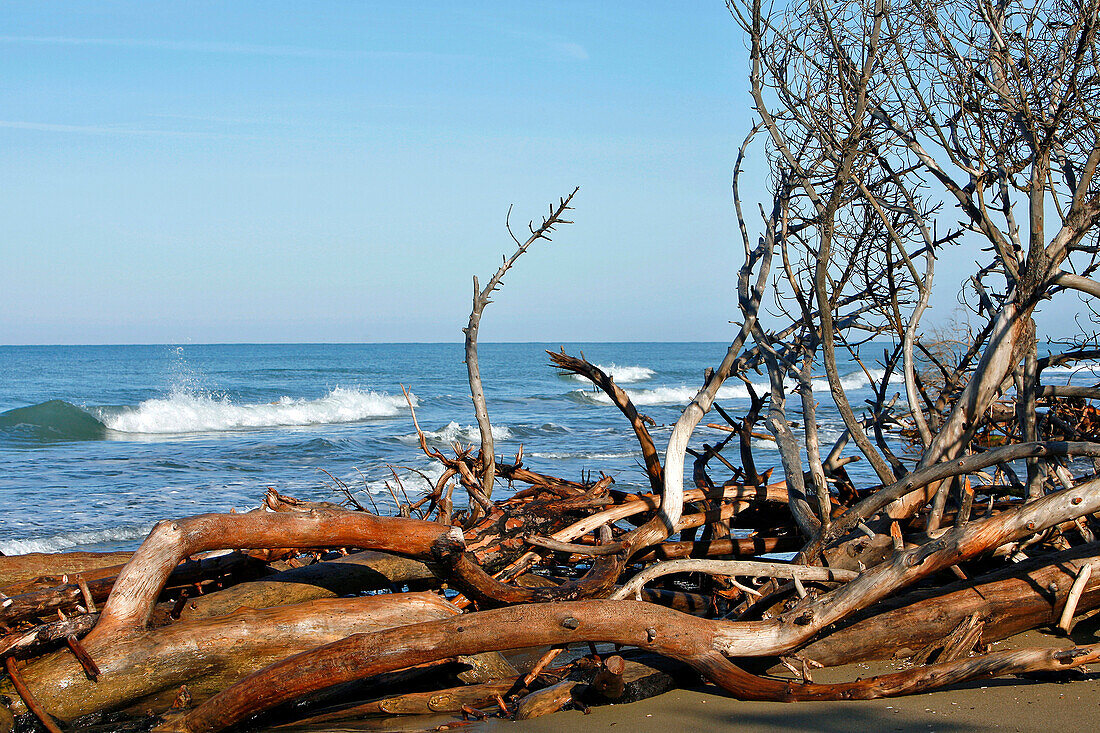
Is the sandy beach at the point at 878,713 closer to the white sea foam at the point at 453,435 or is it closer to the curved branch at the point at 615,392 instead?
the curved branch at the point at 615,392

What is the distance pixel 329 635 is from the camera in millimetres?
3676

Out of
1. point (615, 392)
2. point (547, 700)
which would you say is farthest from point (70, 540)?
point (547, 700)

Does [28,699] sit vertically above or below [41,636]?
below

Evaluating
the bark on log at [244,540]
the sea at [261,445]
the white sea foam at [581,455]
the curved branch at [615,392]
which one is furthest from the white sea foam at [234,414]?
the bark on log at [244,540]

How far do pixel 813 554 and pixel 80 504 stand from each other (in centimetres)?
940

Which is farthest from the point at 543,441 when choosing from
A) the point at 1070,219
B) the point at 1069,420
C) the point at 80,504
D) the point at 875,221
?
the point at 1070,219

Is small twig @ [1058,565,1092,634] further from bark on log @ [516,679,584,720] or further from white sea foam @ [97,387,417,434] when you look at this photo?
white sea foam @ [97,387,417,434]

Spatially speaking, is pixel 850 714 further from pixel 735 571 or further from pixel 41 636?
pixel 41 636

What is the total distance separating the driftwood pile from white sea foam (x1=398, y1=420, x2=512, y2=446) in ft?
43.4

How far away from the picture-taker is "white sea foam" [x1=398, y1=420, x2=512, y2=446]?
18.3 meters

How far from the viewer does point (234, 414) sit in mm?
25625

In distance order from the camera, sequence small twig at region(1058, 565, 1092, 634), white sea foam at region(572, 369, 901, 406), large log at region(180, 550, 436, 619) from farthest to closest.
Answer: white sea foam at region(572, 369, 901, 406) → large log at region(180, 550, 436, 619) → small twig at region(1058, 565, 1092, 634)

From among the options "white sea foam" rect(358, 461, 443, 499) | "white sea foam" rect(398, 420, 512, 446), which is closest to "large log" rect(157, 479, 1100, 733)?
"white sea foam" rect(358, 461, 443, 499)

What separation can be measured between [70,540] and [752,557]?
6.86 metres
